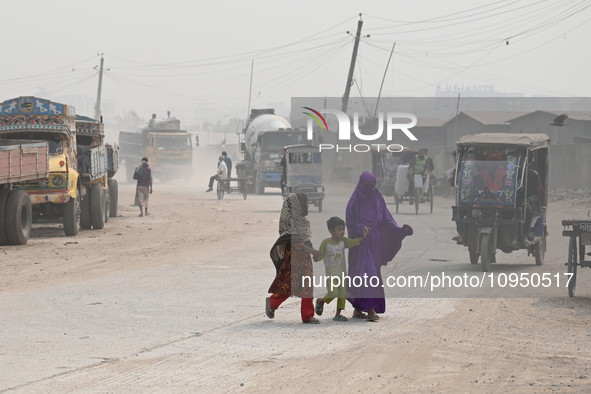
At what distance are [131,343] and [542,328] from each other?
412 cm

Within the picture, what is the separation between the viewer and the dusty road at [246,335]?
20.5 feet

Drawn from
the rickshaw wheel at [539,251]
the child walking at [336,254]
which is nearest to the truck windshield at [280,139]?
the rickshaw wheel at [539,251]

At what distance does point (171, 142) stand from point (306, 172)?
21.8 m

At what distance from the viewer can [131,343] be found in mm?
7566

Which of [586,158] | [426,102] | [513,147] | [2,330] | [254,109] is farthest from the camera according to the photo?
[426,102]

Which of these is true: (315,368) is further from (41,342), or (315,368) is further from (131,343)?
(41,342)

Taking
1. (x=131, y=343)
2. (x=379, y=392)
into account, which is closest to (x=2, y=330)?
(x=131, y=343)

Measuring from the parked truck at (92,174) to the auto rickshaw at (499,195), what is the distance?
10.2 m

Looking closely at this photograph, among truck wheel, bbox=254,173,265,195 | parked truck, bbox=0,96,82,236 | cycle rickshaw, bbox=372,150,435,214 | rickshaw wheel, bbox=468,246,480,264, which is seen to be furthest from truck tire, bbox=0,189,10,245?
truck wheel, bbox=254,173,265,195

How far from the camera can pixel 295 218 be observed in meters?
8.32

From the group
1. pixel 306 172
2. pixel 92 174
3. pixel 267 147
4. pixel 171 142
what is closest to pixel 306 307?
pixel 92 174

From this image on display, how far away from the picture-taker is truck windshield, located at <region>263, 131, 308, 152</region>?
37.7m

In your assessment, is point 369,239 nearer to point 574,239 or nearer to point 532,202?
point 574,239

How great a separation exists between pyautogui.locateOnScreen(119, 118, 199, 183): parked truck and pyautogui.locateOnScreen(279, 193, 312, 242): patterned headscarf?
129 ft
